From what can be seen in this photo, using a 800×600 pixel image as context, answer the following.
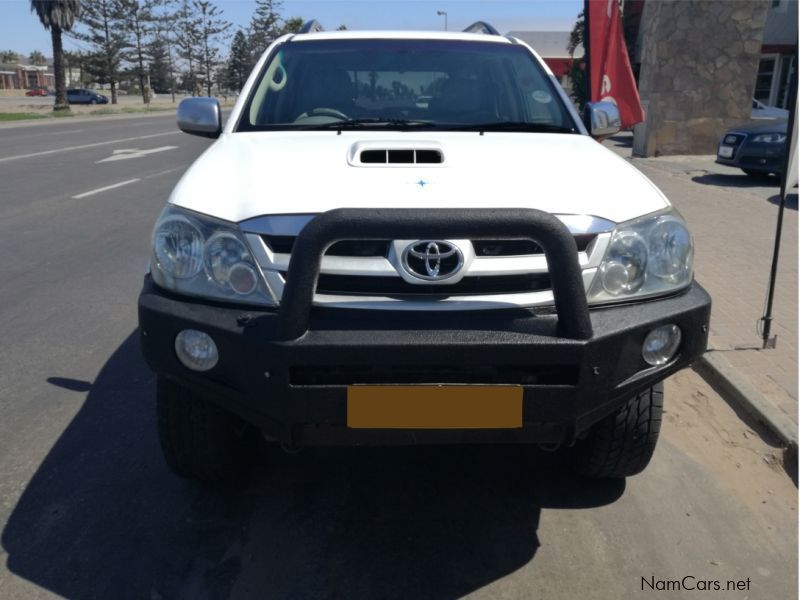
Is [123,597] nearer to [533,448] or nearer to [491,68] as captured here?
[533,448]

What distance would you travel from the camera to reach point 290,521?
2.92m

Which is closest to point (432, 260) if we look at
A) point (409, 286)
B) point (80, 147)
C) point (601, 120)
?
point (409, 286)

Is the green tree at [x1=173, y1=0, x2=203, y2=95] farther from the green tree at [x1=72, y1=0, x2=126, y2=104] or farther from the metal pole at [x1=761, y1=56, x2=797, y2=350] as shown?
the metal pole at [x1=761, y1=56, x2=797, y2=350]

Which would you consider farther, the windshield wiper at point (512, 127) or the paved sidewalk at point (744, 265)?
the paved sidewalk at point (744, 265)

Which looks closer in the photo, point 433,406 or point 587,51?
point 433,406

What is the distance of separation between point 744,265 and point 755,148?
246 inches

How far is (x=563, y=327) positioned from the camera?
Result: 7.48 feet

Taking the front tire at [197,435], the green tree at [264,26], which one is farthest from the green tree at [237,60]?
the front tire at [197,435]

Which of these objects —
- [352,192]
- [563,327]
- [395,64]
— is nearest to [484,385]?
[563,327]

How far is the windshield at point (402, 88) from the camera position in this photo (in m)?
3.71

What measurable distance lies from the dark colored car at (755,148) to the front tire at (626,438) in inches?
406

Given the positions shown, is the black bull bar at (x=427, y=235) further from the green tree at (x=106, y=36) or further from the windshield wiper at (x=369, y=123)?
the green tree at (x=106, y=36)

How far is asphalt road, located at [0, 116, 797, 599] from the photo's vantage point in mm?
2602

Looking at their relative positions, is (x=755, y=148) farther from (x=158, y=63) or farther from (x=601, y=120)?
(x=158, y=63)
